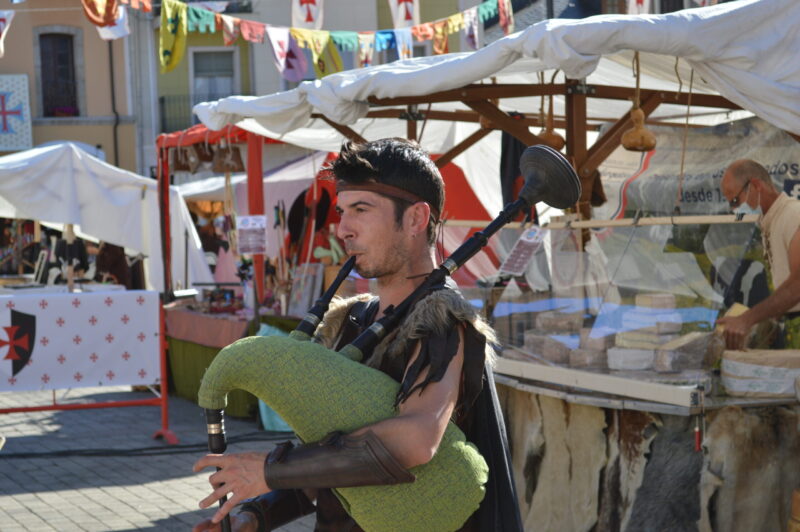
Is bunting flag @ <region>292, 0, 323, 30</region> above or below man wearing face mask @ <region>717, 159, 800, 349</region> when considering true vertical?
above

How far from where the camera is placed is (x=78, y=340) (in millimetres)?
7352

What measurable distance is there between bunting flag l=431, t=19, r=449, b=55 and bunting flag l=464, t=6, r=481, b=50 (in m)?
0.33

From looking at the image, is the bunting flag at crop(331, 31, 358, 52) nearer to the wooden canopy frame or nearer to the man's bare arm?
the wooden canopy frame

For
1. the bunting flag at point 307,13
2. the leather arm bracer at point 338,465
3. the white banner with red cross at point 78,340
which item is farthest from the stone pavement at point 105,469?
the bunting flag at point 307,13

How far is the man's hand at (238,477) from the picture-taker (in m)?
1.85

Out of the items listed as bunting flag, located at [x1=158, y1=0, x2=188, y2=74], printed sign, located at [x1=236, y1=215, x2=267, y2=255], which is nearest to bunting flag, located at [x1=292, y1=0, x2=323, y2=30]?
bunting flag, located at [x1=158, y1=0, x2=188, y2=74]

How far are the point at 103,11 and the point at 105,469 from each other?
4357mm

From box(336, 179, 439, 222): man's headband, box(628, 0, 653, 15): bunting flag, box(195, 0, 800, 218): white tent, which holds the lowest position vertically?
box(336, 179, 439, 222): man's headband

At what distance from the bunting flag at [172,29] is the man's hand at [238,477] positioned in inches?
336

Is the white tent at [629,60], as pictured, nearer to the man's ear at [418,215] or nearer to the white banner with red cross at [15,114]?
the man's ear at [418,215]

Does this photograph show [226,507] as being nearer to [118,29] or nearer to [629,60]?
[629,60]

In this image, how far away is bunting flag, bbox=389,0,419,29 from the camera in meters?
12.5

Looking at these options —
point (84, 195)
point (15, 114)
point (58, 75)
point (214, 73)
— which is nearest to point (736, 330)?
point (84, 195)

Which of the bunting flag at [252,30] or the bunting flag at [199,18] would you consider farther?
the bunting flag at [252,30]
